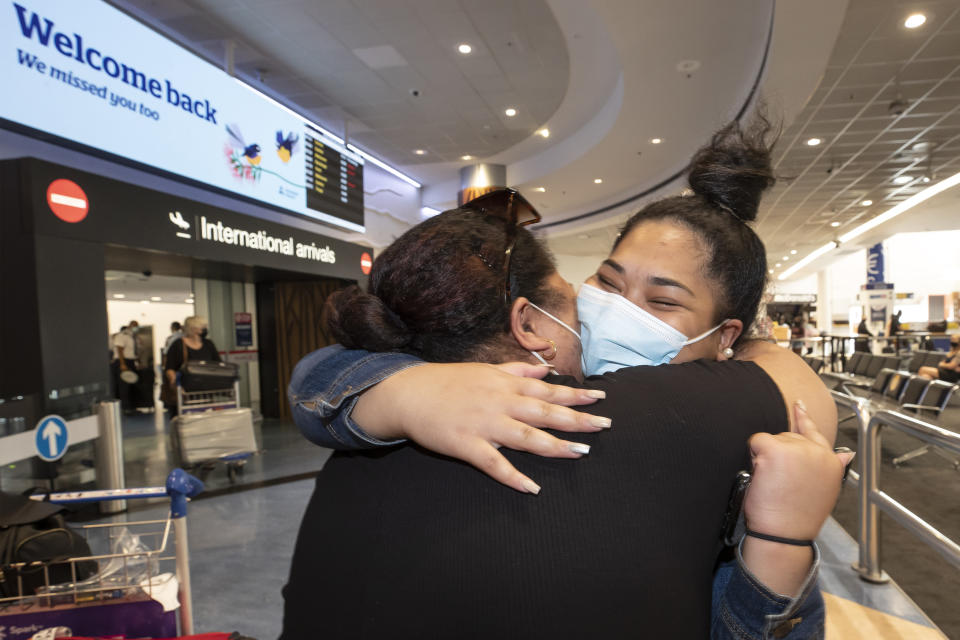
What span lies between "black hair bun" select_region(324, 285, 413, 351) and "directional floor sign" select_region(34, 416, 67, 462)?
12.3 ft

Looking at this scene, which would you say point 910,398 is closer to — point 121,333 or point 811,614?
point 811,614

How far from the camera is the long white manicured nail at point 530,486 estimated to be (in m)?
0.65

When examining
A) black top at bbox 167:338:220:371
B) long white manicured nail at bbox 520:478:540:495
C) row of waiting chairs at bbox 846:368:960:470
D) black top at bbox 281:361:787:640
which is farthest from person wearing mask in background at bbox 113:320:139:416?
long white manicured nail at bbox 520:478:540:495

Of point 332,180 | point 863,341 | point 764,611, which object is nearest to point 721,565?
point 764,611

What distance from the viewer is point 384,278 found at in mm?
925

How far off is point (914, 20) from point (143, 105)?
7160 mm

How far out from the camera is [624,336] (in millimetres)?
1326

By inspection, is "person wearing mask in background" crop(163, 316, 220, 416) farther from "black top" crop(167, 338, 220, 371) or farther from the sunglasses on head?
the sunglasses on head

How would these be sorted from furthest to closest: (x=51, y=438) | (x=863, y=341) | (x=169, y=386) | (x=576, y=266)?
(x=576, y=266)
(x=863, y=341)
(x=169, y=386)
(x=51, y=438)

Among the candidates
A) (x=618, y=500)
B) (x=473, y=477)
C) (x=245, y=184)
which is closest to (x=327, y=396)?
(x=473, y=477)

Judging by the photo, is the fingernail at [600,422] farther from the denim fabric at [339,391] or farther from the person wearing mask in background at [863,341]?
the person wearing mask in background at [863,341]

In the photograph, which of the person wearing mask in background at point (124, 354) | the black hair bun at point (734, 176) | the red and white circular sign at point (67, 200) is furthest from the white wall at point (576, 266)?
the black hair bun at point (734, 176)

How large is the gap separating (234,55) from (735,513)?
7.97 metres

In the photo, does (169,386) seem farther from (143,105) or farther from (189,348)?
(143,105)
